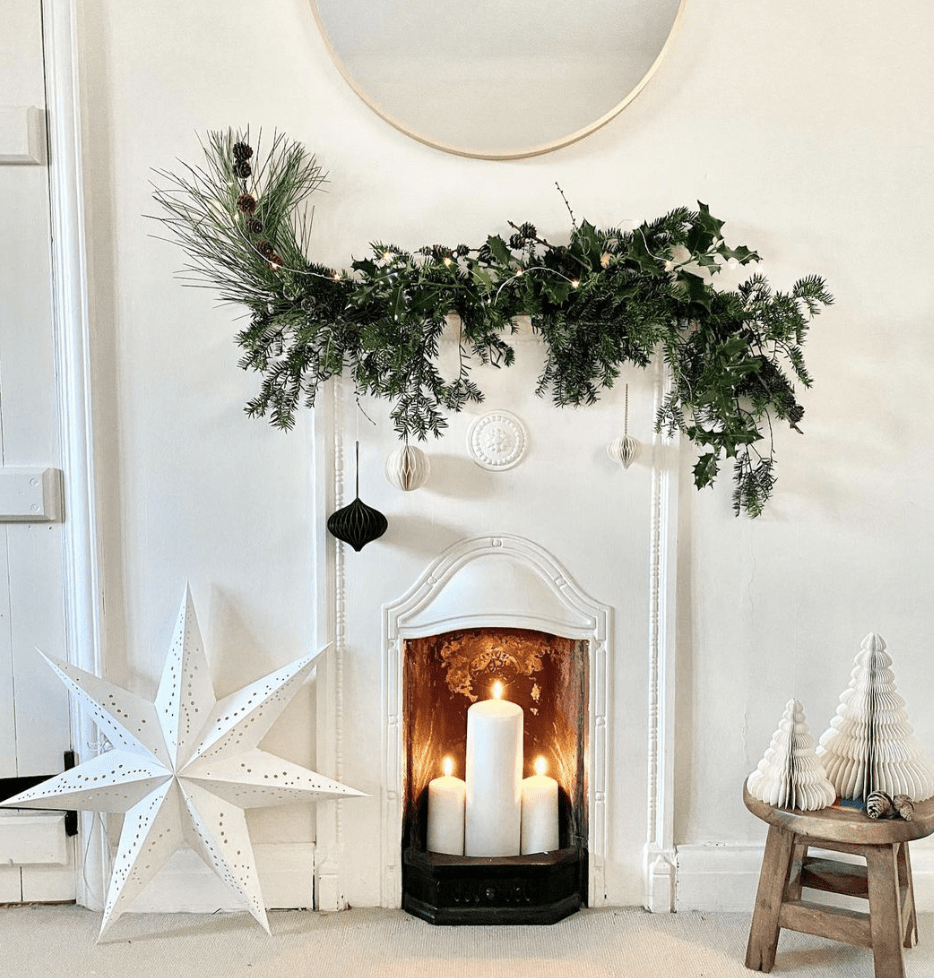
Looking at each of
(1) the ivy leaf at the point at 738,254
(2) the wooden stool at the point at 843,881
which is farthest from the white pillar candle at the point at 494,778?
(1) the ivy leaf at the point at 738,254

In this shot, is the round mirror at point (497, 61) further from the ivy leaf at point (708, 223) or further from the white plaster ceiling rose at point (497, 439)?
the white plaster ceiling rose at point (497, 439)

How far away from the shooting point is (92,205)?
5.99ft

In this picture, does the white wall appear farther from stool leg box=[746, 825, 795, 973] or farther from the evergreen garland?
stool leg box=[746, 825, 795, 973]

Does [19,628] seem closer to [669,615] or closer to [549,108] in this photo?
[669,615]

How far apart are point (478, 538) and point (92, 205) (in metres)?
1.05

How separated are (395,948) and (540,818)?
40cm

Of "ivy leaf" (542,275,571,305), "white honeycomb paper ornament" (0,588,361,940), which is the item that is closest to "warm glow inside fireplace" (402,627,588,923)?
"white honeycomb paper ornament" (0,588,361,940)

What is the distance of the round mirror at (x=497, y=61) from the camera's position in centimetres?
178

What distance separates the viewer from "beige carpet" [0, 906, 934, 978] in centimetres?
176

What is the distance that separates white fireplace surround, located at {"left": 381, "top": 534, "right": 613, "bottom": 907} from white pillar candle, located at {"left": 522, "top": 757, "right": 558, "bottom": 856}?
3.1 inches

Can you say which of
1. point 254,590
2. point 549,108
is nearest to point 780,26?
point 549,108

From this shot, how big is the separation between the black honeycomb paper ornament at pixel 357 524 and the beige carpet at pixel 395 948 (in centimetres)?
82

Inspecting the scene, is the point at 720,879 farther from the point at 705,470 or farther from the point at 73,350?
the point at 73,350

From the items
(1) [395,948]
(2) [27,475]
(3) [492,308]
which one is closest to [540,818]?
(1) [395,948]
